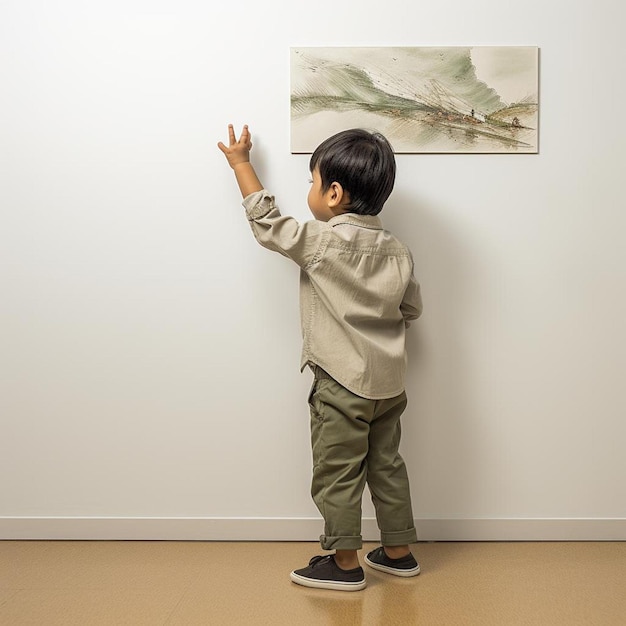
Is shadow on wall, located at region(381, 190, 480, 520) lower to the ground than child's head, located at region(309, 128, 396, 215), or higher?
lower

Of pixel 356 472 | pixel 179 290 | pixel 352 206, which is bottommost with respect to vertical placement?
pixel 356 472

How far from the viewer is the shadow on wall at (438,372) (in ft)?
6.15

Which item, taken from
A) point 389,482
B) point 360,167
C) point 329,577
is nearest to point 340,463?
point 389,482

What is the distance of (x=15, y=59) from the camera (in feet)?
6.12

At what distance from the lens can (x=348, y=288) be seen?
1.65 metres

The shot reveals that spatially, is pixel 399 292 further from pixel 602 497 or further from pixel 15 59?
pixel 15 59

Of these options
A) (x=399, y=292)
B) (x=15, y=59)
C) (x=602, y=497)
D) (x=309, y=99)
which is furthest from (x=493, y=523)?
(x=15, y=59)

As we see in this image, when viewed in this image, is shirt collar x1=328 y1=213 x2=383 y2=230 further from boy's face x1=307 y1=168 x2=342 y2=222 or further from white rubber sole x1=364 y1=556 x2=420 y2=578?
white rubber sole x1=364 y1=556 x2=420 y2=578

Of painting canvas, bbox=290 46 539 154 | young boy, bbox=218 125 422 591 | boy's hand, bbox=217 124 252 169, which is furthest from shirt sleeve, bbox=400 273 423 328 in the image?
boy's hand, bbox=217 124 252 169

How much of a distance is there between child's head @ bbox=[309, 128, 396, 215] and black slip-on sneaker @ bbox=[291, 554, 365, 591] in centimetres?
83

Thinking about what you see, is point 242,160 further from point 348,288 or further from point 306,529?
point 306,529

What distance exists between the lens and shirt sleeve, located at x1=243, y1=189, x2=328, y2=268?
5.38ft

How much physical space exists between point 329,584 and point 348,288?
670 millimetres

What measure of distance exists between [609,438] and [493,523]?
0.38 metres
